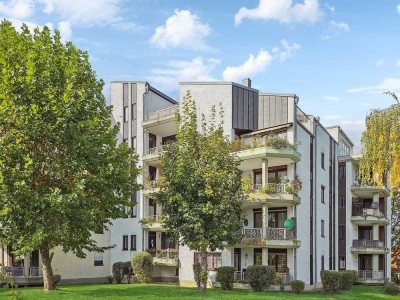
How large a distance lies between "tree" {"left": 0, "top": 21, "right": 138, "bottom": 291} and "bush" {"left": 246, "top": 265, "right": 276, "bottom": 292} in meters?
11.6

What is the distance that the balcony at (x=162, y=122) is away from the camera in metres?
46.4

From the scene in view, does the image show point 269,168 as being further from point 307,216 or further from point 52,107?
point 52,107

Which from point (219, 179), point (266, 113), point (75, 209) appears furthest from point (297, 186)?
point (75, 209)

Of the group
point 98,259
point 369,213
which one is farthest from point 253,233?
point 369,213

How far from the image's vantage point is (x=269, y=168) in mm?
42531

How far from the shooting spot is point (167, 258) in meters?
44.4

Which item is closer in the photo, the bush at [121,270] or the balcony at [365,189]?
the bush at [121,270]

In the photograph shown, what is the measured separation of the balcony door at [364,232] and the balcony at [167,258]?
84.3ft

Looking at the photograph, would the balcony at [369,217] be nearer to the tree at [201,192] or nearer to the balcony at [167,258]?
the balcony at [167,258]

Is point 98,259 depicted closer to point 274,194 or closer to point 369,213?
point 274,194

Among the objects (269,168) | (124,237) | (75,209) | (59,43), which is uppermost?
(59,43)

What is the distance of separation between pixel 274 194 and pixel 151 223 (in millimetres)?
12829

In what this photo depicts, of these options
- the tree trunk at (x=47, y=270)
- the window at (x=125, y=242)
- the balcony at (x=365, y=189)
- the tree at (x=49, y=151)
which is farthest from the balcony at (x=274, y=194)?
the balcony at (x=365, y=189)

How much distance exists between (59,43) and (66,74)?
2.59 m
